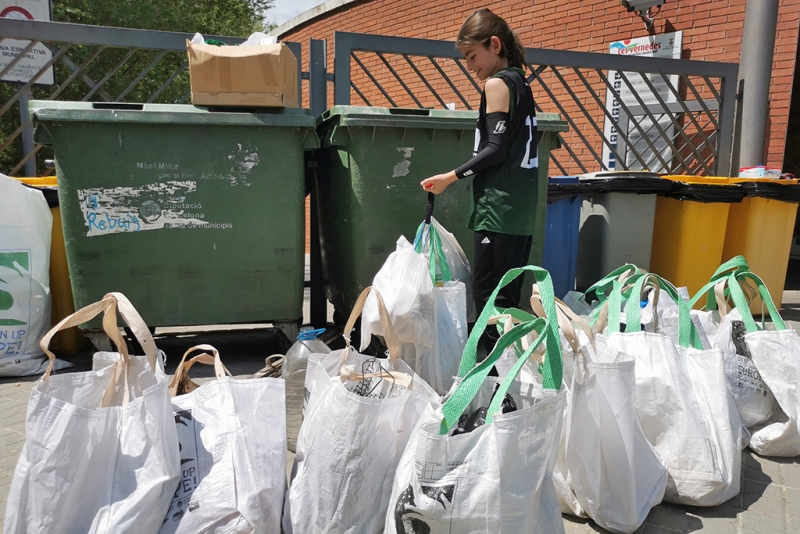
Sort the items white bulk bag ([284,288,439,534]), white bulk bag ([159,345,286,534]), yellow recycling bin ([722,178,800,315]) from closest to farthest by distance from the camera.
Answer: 1. white bulk bag ([159,345,286,534])
2. white bulk bag ([284,288,439,534])
3. yellow recycling bin ([722,178,800,315])

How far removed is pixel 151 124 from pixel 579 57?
12.9 ft

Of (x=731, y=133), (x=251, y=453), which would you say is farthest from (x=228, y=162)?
(x=731, y=133)

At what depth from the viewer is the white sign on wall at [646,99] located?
7.54 metres

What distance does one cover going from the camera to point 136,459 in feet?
5.53

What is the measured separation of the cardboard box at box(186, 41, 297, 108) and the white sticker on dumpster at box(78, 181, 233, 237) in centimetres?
51

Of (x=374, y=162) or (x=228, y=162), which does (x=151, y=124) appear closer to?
(x=228, y=162)

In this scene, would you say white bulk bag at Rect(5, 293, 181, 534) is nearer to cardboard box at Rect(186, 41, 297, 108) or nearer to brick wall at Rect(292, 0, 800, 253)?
cardboard box at Rect(186, 41, 297, 108)

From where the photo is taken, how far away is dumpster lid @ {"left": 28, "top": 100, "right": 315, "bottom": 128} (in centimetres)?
320

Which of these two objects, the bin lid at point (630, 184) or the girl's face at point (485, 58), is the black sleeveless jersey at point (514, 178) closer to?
the girl's face at point (485, 58)

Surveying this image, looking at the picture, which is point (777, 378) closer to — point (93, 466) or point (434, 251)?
point (434, 251)

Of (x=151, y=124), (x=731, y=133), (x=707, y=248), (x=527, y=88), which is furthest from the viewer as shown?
(x=731, y=133)

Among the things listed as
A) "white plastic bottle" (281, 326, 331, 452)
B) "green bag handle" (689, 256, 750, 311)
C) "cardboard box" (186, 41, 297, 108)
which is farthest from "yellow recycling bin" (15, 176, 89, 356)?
"green bag handle" (689, 256, 750, 311)

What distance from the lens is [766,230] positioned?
16.1 ft

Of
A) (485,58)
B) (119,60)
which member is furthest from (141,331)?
(119,60)
